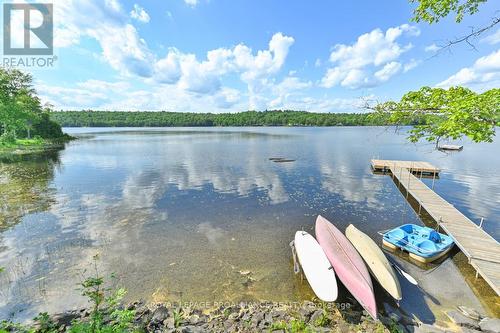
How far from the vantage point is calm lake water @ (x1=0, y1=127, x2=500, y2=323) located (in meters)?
8.73

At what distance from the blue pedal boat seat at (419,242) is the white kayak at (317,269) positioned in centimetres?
474

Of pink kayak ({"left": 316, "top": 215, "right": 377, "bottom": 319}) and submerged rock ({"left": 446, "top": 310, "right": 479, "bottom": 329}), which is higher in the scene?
pink kayak ({"left": 316, "top": 215, "right": 377, "bottom": 319})

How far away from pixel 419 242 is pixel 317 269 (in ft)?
21.3

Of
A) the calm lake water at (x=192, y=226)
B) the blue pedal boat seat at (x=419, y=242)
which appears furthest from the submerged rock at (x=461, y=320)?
the blue pedal boat seat at (x=419, y=242)

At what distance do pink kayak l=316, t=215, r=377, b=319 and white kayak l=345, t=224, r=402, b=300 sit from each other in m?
0.58

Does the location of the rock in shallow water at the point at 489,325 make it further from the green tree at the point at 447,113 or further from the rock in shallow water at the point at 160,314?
the rock in shallow water at the point at 160,314

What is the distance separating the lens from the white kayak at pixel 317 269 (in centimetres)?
784

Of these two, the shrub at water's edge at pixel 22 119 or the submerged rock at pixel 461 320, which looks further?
the shrub at water's edge at pixel 22 119

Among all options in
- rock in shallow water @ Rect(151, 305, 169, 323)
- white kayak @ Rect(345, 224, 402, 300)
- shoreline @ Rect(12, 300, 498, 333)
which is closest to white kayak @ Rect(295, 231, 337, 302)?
shoreline @ Rect(12, 300, 498, 333)

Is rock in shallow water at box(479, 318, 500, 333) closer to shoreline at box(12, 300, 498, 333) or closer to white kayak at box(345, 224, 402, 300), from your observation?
shoreline at box(12, 300, 498, 333)

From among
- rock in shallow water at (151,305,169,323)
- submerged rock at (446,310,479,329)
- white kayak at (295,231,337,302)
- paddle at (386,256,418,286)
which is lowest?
rock in shallow water at (151,305,169,323)

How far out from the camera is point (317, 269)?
874 centimetres

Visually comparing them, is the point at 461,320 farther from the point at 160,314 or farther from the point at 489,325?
the point at 160,314

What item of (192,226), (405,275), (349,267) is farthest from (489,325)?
(192,226)
